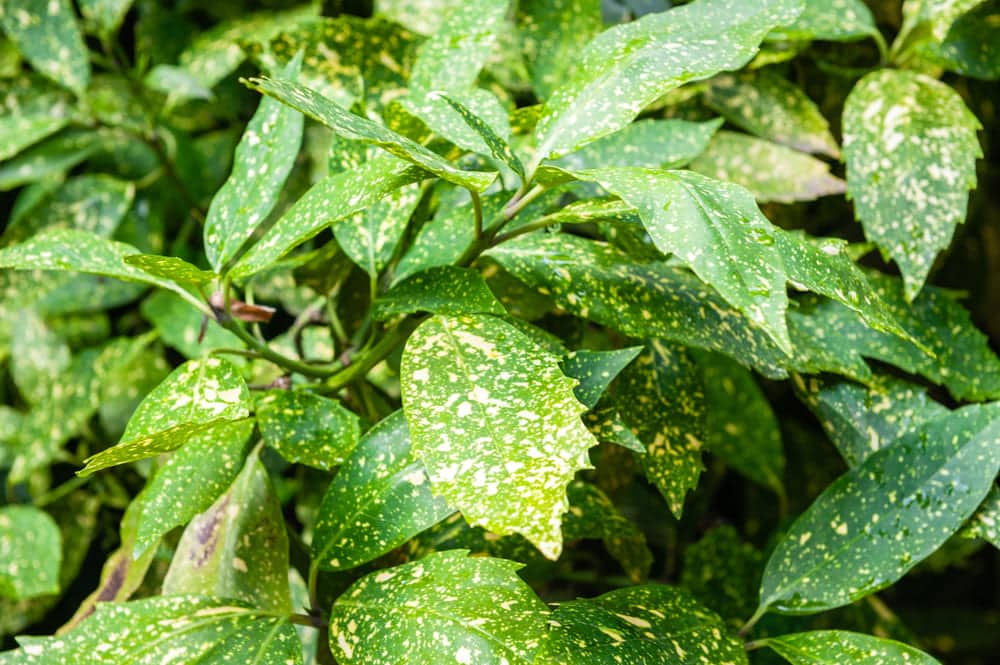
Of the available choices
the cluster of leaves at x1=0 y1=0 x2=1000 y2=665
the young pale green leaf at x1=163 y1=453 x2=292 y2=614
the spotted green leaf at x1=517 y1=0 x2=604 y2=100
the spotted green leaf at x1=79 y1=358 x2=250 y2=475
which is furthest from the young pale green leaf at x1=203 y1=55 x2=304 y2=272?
the spotted green leaf at x1=517 y1=0 x2=604 y2=100

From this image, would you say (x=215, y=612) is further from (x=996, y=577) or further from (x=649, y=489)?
(x=996, y=577)

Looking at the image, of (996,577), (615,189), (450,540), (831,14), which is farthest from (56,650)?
(996,577)

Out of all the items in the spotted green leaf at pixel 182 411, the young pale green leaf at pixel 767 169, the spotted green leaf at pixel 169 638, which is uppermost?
the spotted green leaf at pixel 182 411

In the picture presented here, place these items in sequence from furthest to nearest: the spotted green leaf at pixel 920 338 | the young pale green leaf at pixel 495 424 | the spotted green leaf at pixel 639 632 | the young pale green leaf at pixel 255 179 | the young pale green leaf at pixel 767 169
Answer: the young pale green leaf at pixel 767 169, the spotted green leaf at pixel 920 338, the young pale green leaf at pixel 255 179, the spotted green leaf at pixel 639 632, the young pale green leaf at pixel 495 424

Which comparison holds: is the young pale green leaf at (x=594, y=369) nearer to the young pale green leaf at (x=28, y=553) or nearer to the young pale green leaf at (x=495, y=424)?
the young pale green leaf at (x=495, y=424)

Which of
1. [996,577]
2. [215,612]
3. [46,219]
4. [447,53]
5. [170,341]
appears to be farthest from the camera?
[996,577]

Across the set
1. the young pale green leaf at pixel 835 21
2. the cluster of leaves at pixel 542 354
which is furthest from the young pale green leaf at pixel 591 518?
the young pale green leaf at pixel 835 21

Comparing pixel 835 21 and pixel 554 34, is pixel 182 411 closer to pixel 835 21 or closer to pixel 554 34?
pixel 554 34
